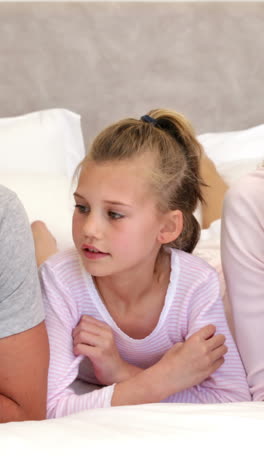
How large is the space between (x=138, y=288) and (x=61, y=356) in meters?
0.21

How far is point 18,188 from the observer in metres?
1.85

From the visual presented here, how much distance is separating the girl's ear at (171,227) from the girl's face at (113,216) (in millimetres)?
44

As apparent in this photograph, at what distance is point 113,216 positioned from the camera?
124cm

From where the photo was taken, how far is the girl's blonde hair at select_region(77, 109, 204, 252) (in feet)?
4.25

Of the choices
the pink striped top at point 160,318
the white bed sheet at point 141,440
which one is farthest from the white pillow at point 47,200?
the white bed sheet at point 141,440

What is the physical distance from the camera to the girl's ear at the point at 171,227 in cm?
133

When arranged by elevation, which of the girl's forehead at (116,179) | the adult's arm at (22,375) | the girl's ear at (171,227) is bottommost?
the adult's arm at (22,375)

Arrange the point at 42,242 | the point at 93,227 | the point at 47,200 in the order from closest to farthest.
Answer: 1. the point at 93,227
2. the point at 42,242
3. the point at 47,200

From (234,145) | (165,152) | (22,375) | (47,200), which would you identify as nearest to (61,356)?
(22,375)

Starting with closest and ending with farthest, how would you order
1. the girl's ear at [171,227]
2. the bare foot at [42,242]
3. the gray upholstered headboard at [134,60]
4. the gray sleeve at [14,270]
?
1. the gray sleeve at [14,270]
2. the girl's ear at [171,227]
3. the bare foot at [42,242]
4. the gray upholstered headboard at [134,60]

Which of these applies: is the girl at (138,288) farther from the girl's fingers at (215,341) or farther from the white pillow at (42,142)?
the white pillow at (42,142)

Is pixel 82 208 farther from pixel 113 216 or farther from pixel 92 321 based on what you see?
A: pixel 92 321

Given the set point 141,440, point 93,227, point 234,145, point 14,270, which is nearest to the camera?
point 141,440

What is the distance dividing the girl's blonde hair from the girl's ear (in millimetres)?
17
